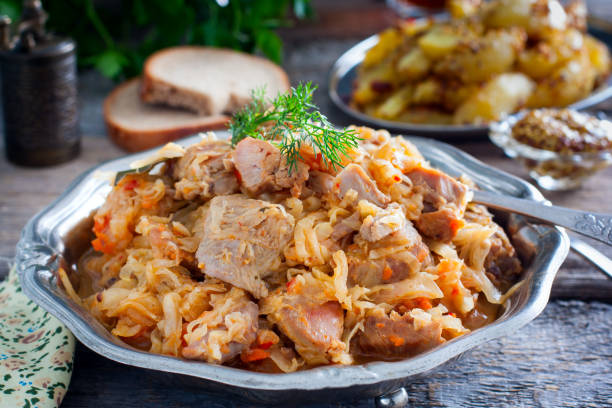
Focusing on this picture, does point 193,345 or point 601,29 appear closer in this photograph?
point 193,345

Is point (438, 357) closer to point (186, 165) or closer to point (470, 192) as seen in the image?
point (470, 192)

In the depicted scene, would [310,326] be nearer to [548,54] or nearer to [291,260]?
[291,260]

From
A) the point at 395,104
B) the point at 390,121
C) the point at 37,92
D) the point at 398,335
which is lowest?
the point at 390,121

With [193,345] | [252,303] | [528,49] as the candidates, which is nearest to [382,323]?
[252,303]

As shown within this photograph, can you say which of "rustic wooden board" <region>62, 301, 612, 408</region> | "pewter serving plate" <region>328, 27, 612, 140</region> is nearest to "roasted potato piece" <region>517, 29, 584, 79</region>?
"pewter serving plate" <region>328, 27, 612, 140</region>

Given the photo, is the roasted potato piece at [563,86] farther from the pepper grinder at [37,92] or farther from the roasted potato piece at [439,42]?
the pepper grinder at [37,92]

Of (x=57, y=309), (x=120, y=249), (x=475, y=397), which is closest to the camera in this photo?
(x=57, y=309)

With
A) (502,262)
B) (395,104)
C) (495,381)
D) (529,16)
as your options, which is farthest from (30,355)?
(529,16)

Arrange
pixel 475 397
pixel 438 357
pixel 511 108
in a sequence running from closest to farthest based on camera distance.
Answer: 1. pixel 438 357
2. pixel 475 397
3. pixel 511 108

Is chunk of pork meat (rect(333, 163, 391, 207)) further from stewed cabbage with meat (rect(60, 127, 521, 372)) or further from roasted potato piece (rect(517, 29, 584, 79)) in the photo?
roasted potato piece (rect(517, 29, 584, 79))
